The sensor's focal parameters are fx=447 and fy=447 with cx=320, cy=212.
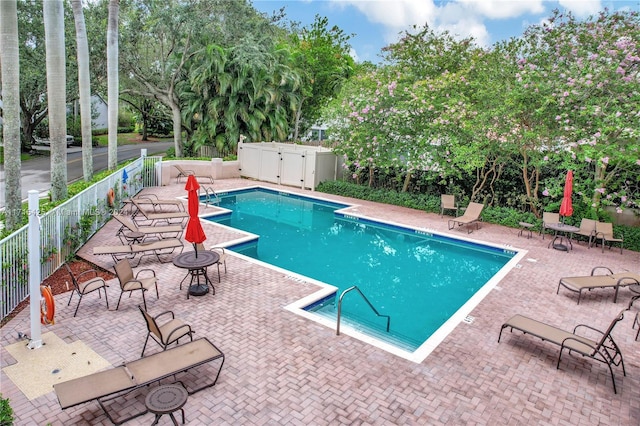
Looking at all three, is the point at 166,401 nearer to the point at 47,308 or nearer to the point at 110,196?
the point at 47,308

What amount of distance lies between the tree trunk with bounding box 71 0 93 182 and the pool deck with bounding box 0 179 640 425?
8.78 metres

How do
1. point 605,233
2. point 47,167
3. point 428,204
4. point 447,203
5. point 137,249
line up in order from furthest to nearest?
1. point 47,167
2. point 428,204
3. point 447,203
4. point 605,233
5. point 137,249

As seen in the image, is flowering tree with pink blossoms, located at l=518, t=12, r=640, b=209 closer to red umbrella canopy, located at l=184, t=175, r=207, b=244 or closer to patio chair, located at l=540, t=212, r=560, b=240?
patio chair, located at l=540, t=212, r=560, b=240

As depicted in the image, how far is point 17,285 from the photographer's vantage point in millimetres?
7852

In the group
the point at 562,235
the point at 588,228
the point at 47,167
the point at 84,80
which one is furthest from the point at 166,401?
the point at 47,167

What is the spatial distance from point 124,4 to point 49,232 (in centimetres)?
1864

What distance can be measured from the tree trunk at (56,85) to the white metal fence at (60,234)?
99 cm

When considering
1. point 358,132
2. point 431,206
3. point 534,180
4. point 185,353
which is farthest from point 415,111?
point 185,353

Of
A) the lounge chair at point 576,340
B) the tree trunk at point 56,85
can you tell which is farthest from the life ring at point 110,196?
the lounge chair at point 576,340

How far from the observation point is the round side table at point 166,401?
485 cm

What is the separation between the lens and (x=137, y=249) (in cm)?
1048

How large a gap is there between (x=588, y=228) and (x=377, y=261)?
22.9 feet

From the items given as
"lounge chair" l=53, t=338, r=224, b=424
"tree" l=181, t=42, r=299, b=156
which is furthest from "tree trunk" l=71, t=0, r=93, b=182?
"lounge chair" l=53, t=338, r=224, b=424

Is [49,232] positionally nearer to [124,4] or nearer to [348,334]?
[348,334]
